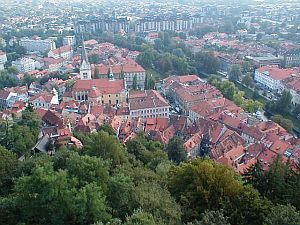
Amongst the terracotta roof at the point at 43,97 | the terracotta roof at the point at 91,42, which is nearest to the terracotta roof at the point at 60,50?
the terracotta roof at the point at 91,42

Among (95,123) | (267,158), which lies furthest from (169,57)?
(267,158)

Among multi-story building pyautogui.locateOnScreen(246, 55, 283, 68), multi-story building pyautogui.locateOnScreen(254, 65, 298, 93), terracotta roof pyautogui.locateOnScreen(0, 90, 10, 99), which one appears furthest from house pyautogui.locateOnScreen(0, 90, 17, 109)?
multi-story building pyautogui.locateOnScreen(246, 55, 283, 68)

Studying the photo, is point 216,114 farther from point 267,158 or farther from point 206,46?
point 206,46

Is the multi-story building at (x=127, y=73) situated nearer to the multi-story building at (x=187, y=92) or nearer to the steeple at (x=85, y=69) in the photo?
the multi-story building at (x=187, y=92)

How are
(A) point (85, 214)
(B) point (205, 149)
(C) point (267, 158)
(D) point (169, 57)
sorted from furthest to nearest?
(D) point (169, 57) → (B) point (205, 149) → (C) point (267, 158) → (A) point (85, 214)

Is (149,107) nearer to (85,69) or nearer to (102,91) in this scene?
(102,91)

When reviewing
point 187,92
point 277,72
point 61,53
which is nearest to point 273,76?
point 277,72
